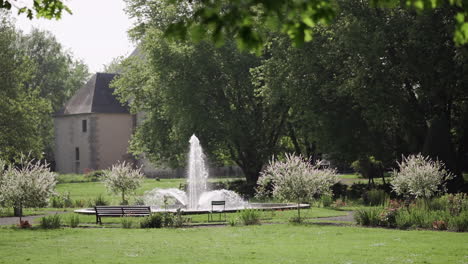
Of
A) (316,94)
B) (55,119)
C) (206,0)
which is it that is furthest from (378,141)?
(55,119)

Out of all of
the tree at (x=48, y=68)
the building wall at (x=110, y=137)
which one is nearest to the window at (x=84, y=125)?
the building wall at (x=110, y=137)

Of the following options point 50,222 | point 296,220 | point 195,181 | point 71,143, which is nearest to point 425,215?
point 296,220

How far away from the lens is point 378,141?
3497cm

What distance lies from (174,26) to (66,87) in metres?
80.7

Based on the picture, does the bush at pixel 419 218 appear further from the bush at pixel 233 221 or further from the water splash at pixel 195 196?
the water splash at pixel 195 196

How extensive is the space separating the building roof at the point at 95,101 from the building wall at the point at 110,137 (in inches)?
28.7

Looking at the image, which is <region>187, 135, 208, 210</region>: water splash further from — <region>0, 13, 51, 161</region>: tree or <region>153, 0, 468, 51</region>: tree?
<region>153, 0, 468, 51</region>: tree

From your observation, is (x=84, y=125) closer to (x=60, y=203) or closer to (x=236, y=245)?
(x=60, y=203)

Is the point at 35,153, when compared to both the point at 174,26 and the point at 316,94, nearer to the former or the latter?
the point at 316,94

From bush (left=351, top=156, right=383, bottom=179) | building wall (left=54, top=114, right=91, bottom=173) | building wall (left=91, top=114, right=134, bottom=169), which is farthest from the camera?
building wall (left=54, top=114, right=91, bottom=173)

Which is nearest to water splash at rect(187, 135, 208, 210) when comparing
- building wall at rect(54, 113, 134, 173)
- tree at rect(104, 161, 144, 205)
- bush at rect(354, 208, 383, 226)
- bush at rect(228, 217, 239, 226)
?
tree at rect(104, 161, 144, 205)

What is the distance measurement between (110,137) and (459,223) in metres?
57.1

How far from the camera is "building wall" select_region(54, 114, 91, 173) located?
7181cm

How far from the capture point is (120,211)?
23969 mm
